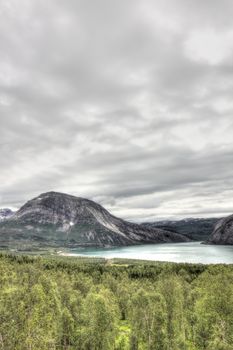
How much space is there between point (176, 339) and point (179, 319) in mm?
15991

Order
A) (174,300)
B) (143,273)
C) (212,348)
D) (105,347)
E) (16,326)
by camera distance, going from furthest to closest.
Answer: (143,273)
(174,300)
(105,347)
(212,348)
(16,326)

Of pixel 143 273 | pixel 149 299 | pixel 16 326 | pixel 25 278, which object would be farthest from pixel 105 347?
pixel 143 273

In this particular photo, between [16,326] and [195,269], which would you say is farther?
[195,269]

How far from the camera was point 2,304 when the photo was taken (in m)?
41.6

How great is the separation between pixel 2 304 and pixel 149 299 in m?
43.0

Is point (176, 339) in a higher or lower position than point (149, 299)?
lower

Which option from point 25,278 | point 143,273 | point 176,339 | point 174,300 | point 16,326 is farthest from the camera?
point 143,273

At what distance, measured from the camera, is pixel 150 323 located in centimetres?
6944

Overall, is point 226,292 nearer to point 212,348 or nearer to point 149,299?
point 149,299

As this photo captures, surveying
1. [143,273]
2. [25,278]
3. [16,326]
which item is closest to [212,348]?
[16,326]

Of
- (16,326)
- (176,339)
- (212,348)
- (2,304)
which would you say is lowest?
(176,339)

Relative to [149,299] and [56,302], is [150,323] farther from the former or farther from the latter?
[56,302]

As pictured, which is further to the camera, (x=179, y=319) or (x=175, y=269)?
(x=175, y=269)

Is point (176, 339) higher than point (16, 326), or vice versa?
point (16, 326)
